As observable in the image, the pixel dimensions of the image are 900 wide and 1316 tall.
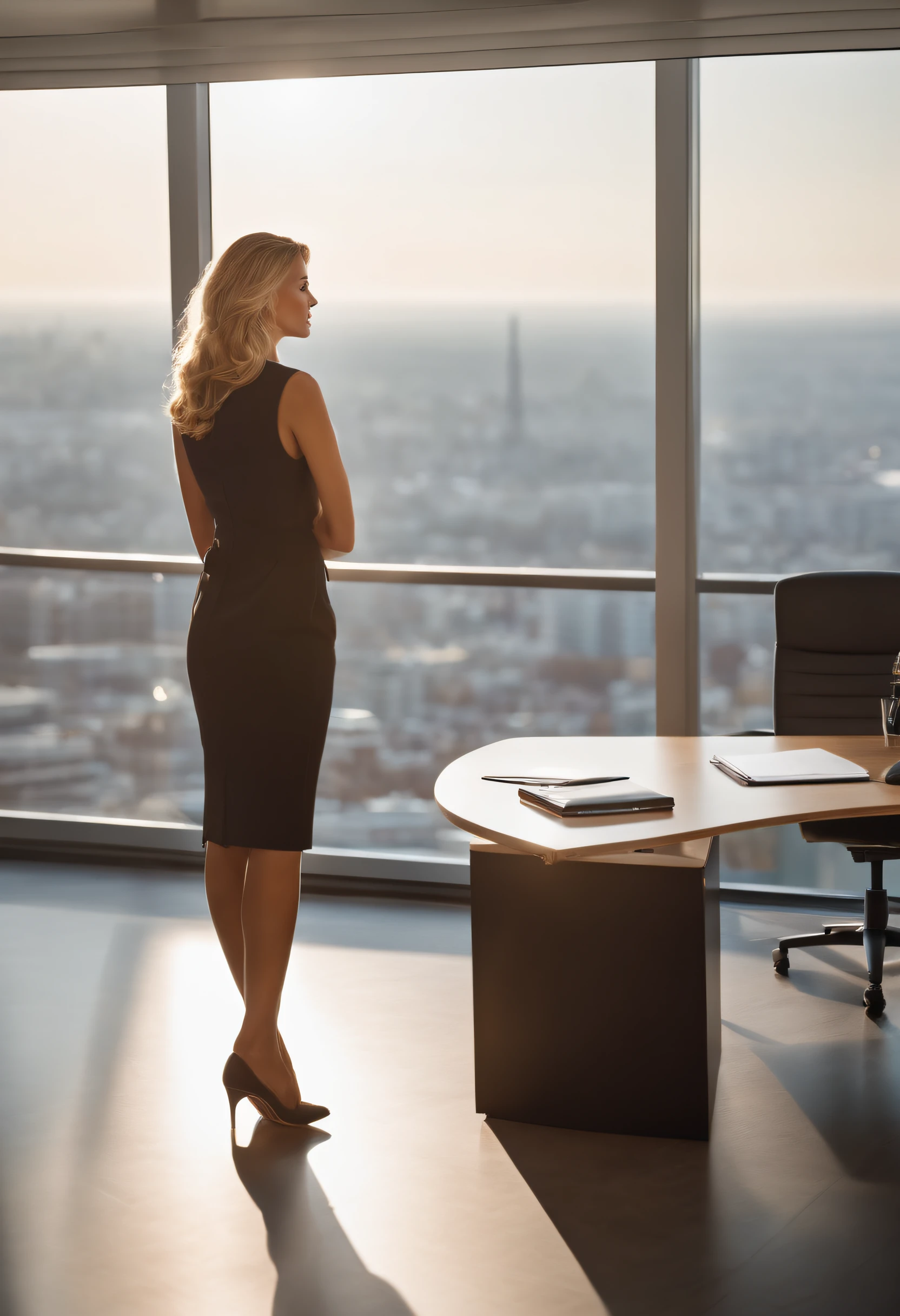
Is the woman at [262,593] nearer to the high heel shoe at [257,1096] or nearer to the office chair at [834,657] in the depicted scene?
the high heel shoe at [257,1096]

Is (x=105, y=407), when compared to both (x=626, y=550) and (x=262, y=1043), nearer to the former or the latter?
(x=626, y=550)

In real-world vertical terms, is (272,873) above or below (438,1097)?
above

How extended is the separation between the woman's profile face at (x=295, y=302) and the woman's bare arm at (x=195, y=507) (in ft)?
1.27

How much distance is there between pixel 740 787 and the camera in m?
2.84

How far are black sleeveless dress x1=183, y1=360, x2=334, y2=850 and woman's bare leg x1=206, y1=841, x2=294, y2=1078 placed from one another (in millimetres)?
86

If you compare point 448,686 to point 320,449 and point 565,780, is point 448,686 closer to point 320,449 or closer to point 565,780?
point 565,780

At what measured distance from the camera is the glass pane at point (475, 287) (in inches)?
177

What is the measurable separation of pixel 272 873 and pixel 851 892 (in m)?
2.48

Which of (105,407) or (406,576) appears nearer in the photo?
(406,576)

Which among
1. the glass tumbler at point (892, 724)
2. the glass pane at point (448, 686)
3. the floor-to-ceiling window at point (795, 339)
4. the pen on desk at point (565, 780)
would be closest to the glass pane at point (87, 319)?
the glass pane at point (448, 686)

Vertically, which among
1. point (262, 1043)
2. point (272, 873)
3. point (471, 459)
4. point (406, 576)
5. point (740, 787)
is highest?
point (471, 459)

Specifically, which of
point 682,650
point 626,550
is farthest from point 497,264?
point 682,650

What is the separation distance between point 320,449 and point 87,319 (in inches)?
110

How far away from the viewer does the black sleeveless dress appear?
277cm
